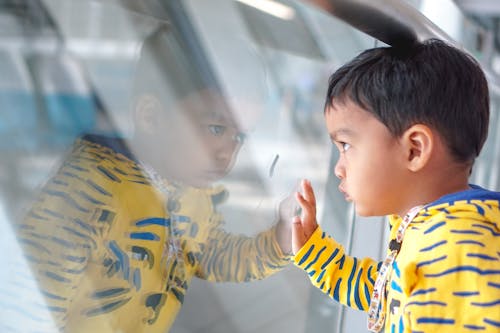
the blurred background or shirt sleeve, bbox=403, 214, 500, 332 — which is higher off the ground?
the blurred background

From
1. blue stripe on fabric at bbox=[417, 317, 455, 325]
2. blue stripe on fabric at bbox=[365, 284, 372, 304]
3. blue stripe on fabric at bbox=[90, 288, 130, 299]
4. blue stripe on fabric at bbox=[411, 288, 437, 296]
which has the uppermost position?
blue stripe on fabric at bbox=[365, 284, 372, 304]

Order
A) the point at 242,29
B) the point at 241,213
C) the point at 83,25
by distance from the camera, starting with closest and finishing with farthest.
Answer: the point at 83,25 < the point at 241,213 < the point at 242,29

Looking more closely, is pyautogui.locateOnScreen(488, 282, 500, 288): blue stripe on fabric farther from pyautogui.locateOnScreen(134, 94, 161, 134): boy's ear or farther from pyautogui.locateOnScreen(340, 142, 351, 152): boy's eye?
pyautogui.locateOnScreen(134, 94, 161, 134): boy's ear

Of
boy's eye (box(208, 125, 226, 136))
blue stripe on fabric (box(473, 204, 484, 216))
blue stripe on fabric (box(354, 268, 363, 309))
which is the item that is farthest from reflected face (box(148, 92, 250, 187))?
blue stripe on fabric (box(473, 204, 484, 216))

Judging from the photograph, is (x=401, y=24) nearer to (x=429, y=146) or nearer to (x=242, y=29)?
(x=429, y=146)

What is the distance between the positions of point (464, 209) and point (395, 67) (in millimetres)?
158

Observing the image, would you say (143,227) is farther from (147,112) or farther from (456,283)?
(456,283)

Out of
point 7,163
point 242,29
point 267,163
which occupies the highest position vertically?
point 242,29

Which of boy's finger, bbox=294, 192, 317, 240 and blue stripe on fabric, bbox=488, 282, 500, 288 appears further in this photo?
boy's finger, bbox=294, 192, 317, 240

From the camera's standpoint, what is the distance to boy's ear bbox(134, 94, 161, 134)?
2.70 ft

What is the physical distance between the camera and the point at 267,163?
3.51 ft

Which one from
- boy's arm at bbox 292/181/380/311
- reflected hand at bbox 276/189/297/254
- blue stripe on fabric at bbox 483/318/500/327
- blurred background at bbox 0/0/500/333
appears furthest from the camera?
reflected hand at bbox 276/189/297/254

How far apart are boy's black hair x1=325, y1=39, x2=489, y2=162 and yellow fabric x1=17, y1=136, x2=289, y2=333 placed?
266 mm

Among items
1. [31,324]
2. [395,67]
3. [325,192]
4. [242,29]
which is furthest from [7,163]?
[325,192]
